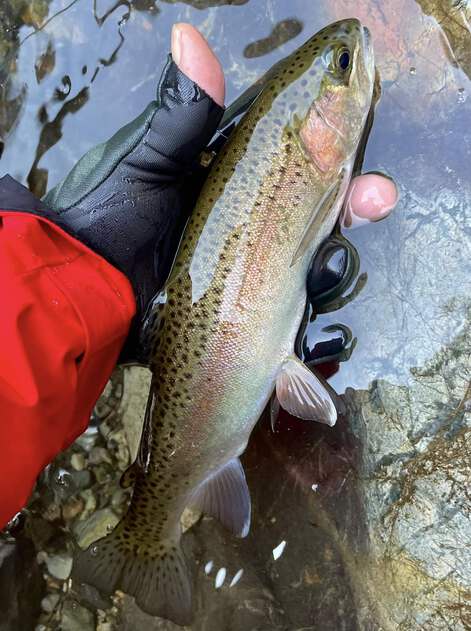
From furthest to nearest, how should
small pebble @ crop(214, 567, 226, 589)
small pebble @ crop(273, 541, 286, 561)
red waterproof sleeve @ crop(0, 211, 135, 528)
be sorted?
1. small pebble @ crop(214, 567, 226, 589)
2. small pebble @ crop(273, 541, 286, 561)
3. red waterproof sleeve @ crop(0, 211, 135, 528)

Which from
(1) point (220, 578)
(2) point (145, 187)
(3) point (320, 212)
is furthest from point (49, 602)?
(3) point (320, 212)

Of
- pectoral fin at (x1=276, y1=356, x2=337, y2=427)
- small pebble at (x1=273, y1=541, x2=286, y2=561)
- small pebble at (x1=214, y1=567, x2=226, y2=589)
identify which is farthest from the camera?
small pebble at (x1=214, y1=567, x2=226, y2=589)

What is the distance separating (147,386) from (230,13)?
1.52 metres

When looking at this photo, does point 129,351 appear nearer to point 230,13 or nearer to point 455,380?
point 455,380

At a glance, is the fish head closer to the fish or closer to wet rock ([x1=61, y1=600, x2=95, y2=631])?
Answer: the fish

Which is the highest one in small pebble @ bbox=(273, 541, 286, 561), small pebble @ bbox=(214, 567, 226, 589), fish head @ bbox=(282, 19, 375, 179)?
fish head @ bbox=(282, 19, 375, 179)

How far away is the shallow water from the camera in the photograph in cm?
202

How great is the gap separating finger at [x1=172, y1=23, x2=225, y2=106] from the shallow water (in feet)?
1.44

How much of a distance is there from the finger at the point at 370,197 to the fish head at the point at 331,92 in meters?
0.19

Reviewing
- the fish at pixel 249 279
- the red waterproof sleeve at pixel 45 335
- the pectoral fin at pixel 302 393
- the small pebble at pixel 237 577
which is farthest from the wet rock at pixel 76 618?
the pectoral fin at pixel 302 393

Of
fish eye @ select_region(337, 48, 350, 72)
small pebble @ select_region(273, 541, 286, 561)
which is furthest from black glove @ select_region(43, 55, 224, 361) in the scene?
small pebble @ select_region(273, 541, 286, 561)

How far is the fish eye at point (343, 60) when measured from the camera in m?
1.81

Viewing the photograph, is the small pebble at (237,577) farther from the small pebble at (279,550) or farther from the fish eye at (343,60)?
the fish eye at (343,60)

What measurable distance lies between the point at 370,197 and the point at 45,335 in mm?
1123
